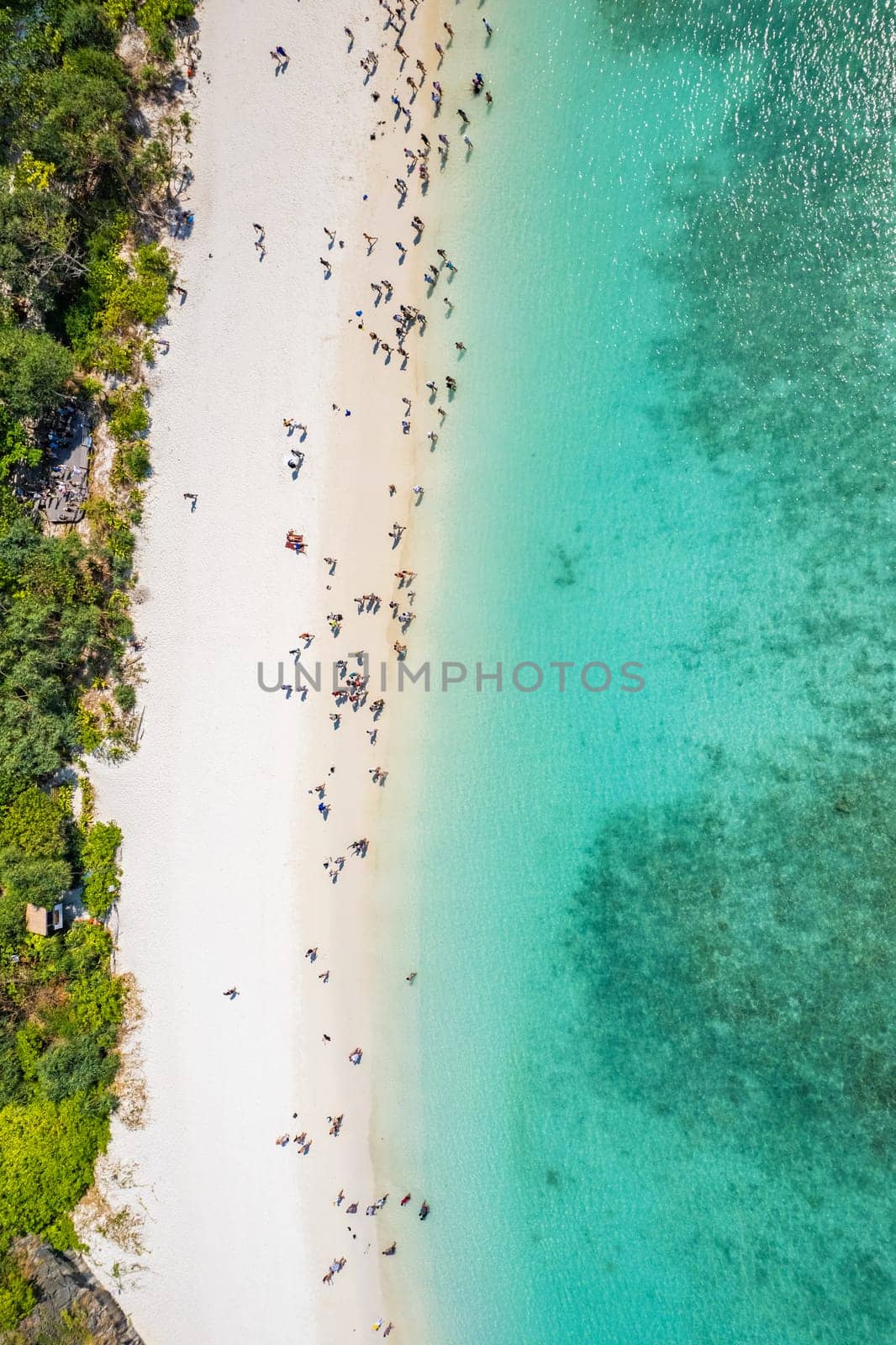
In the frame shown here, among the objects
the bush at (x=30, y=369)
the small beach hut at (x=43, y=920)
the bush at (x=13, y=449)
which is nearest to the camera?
the bush at (x=30, y=369)

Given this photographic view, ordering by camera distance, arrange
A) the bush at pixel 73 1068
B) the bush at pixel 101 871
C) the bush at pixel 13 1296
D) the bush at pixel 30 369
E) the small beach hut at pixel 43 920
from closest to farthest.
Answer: the bush at pixel 13 1296, the bush at pixel 30 369, the bush at pixel 73 1068, the small beach hut at pixel 43 920, the bush at pixel 101 871

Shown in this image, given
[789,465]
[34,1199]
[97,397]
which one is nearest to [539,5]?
[789,465]

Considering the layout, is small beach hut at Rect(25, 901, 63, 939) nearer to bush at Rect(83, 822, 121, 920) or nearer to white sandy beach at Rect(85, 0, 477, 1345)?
bush at Rect(83, 822, 121, 920)

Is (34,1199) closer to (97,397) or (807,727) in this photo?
(97,397)

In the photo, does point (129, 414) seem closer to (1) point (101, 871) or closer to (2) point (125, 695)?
(2) point (125, 695)

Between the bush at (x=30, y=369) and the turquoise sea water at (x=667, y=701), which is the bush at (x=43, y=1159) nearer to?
the turquoise sea water at (x=667, y=701)

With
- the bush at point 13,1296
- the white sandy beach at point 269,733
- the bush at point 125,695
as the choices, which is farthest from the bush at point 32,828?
the bush at point 13,1296
